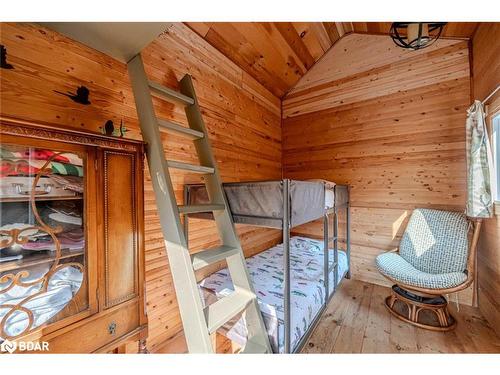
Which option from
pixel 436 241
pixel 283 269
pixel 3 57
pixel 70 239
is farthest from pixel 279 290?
pixel 3 57

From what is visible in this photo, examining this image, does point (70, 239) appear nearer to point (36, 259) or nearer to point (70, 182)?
point (36, 259)

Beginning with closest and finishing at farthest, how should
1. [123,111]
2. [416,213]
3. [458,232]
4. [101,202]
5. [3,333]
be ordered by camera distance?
[3,333] < [101,202] < [123,111] < [458,232] < [416,213]

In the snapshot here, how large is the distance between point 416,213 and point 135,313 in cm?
291

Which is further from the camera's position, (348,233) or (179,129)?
(348,233)

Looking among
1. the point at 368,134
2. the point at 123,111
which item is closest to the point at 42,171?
the point at 123,111

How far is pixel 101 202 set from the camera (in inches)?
39.1

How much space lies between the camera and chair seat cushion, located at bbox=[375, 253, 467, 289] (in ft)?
5.84

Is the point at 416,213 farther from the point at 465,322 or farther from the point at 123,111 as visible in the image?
the point at 123,111

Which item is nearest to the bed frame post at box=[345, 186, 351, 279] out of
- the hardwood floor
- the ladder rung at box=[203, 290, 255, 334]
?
the hardwood floor

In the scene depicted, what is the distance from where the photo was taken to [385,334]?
1774 mm

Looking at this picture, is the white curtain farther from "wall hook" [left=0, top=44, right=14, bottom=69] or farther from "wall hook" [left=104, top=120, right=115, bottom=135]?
"wall hook" [left=0, top=44, right=14, bottom=69]

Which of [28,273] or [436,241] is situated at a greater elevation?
[28,273]

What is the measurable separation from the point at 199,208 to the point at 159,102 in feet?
3.68

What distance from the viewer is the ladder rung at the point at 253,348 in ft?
3.90
